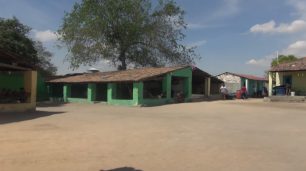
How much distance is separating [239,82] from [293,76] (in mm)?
11009

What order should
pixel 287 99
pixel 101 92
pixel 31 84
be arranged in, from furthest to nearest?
pixel 101 92 < pixel 287 99 < pixel 31 84

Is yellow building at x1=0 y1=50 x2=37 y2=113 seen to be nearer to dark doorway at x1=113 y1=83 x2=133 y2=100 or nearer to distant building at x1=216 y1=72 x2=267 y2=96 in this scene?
dark doorway at x1=113 y1=83 x2=133 y2=100

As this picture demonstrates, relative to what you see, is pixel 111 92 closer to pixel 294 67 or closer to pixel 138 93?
pixel 138 93

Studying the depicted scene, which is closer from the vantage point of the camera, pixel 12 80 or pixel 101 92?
pixel 12 80

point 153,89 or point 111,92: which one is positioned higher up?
point 153,89

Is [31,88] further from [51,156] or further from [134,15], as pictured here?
[134,15]

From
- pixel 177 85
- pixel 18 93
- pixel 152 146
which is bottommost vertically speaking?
pixel 152 146

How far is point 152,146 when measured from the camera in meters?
9.93

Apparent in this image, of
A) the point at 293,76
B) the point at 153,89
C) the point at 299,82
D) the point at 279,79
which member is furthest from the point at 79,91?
the point at 299,82

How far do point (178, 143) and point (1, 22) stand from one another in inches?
1142

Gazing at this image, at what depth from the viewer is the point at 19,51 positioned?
33.8 m

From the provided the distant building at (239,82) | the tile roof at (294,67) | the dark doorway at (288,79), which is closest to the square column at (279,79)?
the dark doorway at (288,79)

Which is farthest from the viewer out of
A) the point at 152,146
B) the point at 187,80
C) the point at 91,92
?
the point at 91,92

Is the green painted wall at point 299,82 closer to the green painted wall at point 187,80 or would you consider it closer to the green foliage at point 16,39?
the green painted wall at point 187,80
